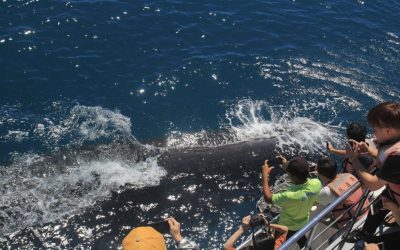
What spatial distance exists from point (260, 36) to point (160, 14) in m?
4.65

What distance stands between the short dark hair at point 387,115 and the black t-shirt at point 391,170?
40 centimetres

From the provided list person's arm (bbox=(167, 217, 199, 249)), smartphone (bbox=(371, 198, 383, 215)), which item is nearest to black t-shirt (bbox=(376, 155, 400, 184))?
smartphone (bbox=(371, 198, 383, 215))

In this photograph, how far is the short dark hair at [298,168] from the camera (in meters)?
6.96

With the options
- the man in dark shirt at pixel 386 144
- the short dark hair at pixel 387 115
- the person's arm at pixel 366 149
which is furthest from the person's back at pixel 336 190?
the short dark hair at pixel 387 115

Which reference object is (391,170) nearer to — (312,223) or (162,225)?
(312,223)

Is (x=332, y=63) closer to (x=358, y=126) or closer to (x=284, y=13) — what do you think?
(x=284, y=13)

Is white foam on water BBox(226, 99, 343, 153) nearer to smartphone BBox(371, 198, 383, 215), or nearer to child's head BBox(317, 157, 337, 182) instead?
child's head BBox(317, 157, 337, 182)

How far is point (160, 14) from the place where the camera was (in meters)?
19.4

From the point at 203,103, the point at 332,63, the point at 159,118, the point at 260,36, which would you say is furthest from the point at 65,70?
the point at 332,63

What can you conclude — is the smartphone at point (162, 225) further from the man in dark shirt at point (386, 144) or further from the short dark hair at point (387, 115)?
the short dark hair at point (387, 115)

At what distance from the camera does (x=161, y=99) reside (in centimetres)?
1552

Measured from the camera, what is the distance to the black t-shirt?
5.05m

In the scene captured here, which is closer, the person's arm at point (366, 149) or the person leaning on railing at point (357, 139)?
the person's arm at point (366, 149)

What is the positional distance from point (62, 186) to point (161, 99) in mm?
5195
